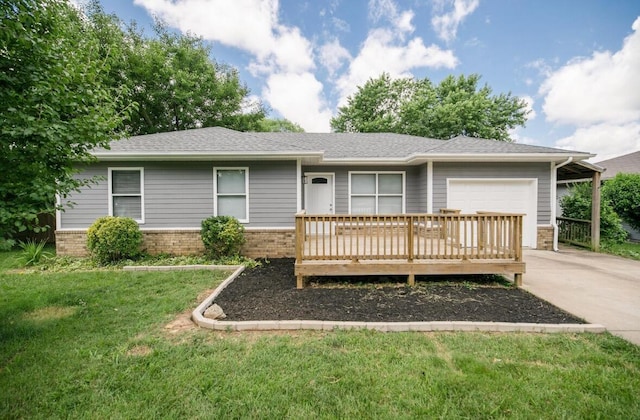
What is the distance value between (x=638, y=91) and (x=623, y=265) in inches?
386

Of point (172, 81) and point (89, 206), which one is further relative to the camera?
point (172, 81)

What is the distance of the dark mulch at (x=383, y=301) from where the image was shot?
3484mm

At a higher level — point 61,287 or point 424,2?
point 424,2

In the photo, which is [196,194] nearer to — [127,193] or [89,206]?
[127,193]

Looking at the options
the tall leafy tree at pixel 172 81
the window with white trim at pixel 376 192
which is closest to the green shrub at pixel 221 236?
the window with white trim at pixel 376 192

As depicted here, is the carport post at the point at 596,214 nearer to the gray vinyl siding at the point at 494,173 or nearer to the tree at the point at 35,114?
the gray vinyl siding at the point at 494,173

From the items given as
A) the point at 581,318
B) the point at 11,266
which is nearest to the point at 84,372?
the point at 581,318

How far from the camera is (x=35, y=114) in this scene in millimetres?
2803

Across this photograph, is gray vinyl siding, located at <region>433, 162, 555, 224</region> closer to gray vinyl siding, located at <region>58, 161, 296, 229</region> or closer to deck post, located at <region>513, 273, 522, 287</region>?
deck post, located at <region>513, 273, 522, 287</region>

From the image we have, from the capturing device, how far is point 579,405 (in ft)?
6.49

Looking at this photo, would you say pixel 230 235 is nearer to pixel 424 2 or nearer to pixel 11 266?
pixel 11 266

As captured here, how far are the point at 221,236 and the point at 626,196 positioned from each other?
45.0 ft

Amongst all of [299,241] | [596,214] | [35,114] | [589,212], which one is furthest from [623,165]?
[35,114]

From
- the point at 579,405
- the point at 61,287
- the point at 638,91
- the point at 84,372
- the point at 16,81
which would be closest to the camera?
the point at 579,405
